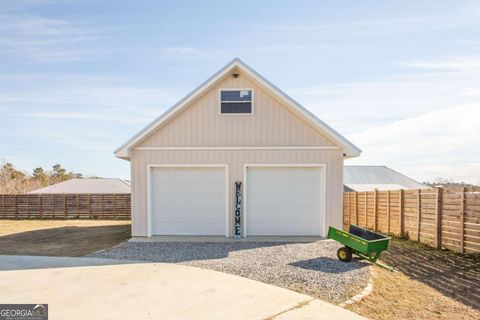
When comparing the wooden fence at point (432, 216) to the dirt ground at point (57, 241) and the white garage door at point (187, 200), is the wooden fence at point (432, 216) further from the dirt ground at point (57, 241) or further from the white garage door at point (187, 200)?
the dirt ground at point (57, 241)

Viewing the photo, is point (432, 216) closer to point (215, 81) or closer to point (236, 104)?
point (236, 104)

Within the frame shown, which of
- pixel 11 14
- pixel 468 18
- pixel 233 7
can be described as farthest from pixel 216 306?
pixel 11 14

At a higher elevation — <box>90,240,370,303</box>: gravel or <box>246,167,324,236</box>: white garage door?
<box>246,167,324,236</box>: white garage door

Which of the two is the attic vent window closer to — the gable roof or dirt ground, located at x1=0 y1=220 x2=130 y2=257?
the gable roof

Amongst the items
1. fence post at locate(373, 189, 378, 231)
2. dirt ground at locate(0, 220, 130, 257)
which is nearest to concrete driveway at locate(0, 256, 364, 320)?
dirt ground at locate(0, 220, 130, 257)

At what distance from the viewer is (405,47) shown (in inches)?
351

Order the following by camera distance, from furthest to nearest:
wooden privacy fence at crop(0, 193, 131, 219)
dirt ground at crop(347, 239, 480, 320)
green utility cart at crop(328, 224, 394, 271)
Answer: wooden privacy fence at crop(0, 193, 131, 219), green utility cart at crop(328, 224, 394, 271), dirt ground at crop(347, 239, 480, 320)

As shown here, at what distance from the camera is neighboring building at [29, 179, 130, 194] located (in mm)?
26844

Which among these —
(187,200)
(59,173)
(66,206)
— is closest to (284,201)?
(187,200)

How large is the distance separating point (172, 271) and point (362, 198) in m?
11.2

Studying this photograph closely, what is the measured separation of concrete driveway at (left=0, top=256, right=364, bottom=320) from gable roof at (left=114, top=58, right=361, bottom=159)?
4567 mm

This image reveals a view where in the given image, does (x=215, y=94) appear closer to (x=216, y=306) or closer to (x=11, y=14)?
(x=11, y=14)

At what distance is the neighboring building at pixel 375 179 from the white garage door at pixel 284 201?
13980 millimetres

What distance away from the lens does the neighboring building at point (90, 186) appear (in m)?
26.8
